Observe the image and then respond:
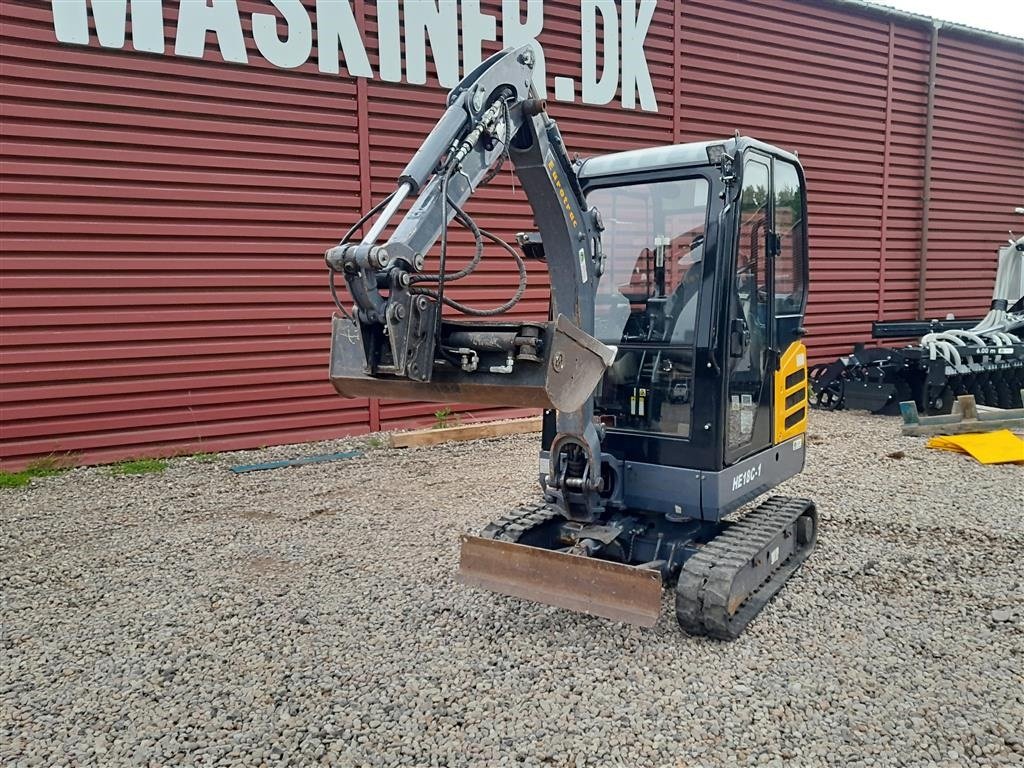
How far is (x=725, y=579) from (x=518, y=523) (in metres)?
1.16

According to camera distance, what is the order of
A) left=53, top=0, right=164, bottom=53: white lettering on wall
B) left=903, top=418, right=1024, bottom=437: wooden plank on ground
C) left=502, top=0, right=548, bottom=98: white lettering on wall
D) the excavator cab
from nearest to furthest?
1. the excavator cab
2. left=53, top=0, right=164, bottom=53: white lettering on wall
3. left=903, top=418, right=1024, bottom=437: wooden plank on ground
4. left=502, top=0, right=548, bottom=98: white lettering on wall

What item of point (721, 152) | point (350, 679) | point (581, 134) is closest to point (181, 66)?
point (581, 134)

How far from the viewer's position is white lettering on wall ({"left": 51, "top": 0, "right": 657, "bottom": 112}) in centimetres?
689

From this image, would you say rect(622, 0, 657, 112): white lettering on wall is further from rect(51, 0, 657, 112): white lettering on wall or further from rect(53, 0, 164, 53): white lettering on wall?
rect(53, 0, 164, 53): white lettering on wall

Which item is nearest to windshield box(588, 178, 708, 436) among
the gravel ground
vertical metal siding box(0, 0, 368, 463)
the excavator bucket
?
the excavator bucket

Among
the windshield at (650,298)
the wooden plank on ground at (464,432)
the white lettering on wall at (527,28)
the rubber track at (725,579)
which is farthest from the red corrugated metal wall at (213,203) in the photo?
the rubber track at (725,579)

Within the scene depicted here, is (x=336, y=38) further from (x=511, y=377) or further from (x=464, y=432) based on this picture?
(x=511, y=377)

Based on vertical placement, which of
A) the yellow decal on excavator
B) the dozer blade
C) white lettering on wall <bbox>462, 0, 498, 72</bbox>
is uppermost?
white lettering on wall <bbox>462, 0, 498, 72</bbox>

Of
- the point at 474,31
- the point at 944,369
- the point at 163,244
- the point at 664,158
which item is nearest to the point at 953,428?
the point at 944,369

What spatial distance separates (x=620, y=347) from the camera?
4.09 meters

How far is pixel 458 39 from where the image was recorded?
834 cm

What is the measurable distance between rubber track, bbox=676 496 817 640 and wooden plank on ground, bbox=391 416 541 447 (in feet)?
14.0

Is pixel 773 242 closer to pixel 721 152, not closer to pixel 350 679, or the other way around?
pixel 721 152

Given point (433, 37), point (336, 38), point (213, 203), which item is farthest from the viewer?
point (433, 37)
